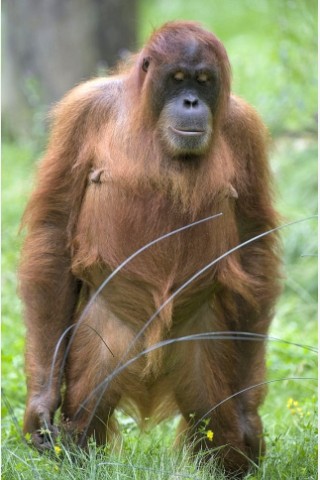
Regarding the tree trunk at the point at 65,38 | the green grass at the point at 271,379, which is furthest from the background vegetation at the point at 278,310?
the tree trunk at the point at 65,38

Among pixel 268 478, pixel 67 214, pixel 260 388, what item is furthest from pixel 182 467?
pixel 67 214

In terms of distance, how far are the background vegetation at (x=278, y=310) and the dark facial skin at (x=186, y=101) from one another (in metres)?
0.52

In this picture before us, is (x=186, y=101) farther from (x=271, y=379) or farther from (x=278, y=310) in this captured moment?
(x=278, y=310)

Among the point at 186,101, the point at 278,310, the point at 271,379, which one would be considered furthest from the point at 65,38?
the point at 186,101

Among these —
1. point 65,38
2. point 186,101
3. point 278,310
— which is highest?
point 186,101

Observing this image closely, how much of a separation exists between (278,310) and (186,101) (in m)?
3.21

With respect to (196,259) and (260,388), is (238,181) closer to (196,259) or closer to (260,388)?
(196,259)

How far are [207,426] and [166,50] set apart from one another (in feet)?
5.25

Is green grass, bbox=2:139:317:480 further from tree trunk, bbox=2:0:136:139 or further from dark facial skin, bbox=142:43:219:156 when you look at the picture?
dark facial skin, bbox=142:43:219:156

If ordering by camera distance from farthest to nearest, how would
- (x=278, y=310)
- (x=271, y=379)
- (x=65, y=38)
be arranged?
(x=65, y=38) < (x=278, y=310) < (x=271, y=379)

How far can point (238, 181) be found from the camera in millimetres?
4008

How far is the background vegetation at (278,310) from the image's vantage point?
145 inches

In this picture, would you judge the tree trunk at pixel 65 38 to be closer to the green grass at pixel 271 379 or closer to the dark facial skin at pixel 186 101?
the green grass at pixel 271 379

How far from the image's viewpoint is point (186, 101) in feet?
11.9
